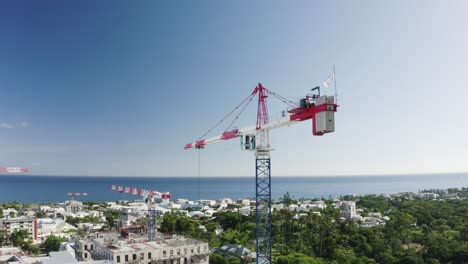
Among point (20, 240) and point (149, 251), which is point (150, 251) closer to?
point (149, 251)

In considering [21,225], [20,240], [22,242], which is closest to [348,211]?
[22,242]

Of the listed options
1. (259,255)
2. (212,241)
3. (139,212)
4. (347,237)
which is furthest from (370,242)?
(139,212)

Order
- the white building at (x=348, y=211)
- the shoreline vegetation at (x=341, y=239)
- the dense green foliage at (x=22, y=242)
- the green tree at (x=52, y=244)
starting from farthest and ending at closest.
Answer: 1. the white building at (x=348, y=211)
2. the green tree at (x=52, y=244)
3. the dense green foliage at (x=22, y=242)
4. the shoreline vegetation at (x=341, y=239)

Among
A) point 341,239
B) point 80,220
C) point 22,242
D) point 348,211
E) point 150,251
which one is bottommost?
point 80,220

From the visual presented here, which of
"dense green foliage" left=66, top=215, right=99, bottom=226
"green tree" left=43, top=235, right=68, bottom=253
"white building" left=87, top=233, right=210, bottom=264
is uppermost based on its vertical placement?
"white building" left=87, top=233, right=210, bottom=264

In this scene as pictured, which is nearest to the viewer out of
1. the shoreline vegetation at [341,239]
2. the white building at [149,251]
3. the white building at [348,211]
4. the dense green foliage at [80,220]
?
the white building at [149,251]

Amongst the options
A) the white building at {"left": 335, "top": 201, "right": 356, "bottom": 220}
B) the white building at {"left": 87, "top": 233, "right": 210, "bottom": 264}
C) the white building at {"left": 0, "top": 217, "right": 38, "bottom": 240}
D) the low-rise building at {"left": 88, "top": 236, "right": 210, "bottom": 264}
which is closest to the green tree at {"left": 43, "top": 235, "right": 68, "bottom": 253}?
the white building at {"left": 0, "top": 217, "right": 38, "bottom": 240}

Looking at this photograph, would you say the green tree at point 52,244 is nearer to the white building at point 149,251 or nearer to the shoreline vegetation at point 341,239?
the shoreline vegetation at point 341,239

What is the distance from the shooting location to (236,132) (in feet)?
73.9

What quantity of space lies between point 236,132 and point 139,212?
30.5 meters

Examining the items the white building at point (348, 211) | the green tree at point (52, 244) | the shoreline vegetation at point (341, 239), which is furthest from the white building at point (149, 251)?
the white building at point (348, 211)

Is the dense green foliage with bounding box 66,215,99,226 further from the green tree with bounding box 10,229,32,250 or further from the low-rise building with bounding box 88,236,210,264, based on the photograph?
the low-rise building with bounding box 88,236,210,264

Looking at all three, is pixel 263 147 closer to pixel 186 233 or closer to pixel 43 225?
pixel 186 233

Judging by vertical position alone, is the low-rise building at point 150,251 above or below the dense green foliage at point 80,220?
above
